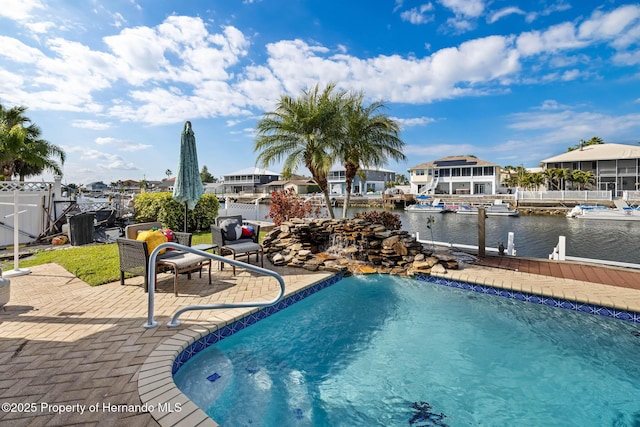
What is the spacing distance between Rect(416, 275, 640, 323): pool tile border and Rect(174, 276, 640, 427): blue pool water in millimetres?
97

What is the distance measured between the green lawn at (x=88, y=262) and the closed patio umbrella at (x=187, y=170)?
5.77 feet

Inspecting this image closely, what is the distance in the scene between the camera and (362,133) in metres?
9.80

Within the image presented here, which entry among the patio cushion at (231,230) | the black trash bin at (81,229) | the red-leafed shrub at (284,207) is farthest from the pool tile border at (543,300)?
the black trash bin at (81,229)

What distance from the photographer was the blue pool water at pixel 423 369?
2.71 meters

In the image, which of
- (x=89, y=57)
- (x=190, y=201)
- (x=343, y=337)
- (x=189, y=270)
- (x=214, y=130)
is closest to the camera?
(x=343, y=337)

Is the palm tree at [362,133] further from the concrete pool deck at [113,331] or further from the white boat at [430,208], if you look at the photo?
the white boat at [430,208]

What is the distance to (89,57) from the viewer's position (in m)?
7.90

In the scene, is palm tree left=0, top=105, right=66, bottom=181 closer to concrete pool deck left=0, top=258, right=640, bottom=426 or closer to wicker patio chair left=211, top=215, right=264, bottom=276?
concrete pool deck left=0, top=258, right=640, bottom=426

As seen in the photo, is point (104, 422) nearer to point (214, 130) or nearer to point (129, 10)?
point (129, 10)

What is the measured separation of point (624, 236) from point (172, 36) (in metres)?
24.6

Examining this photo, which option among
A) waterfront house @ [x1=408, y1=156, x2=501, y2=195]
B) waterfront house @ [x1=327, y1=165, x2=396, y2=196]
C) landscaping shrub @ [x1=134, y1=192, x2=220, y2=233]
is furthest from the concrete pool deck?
waterfront house @ [x1=327, y1=165, x2=396, y2=196]

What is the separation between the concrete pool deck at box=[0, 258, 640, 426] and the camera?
2.15 m

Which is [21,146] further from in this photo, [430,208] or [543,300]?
[430,208]

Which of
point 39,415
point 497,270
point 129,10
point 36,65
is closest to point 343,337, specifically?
point 39,415
